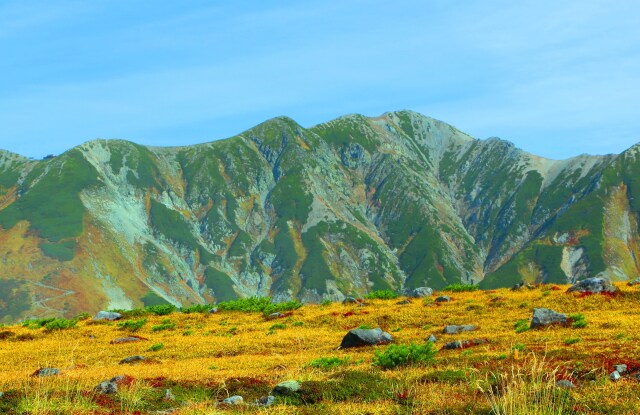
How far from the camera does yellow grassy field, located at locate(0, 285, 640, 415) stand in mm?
15016

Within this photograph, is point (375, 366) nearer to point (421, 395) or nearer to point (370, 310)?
point (421, 395)

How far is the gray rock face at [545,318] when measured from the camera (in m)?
31.4

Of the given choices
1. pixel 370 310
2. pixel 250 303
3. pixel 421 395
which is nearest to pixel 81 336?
pixel 250 303

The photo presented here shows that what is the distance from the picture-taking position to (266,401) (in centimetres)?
1631

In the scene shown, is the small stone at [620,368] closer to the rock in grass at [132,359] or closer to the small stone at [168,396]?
the small stone at [168,396]

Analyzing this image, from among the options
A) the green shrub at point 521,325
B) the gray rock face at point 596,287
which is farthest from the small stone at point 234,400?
the gray rock face at point 596,287

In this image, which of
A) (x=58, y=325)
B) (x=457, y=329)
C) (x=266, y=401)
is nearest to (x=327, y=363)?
(x=266, y=401)

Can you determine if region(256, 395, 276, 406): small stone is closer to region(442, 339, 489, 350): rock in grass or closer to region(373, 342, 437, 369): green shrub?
region(373, 342, 437, 369): green shrub

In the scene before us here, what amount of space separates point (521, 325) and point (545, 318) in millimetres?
1500

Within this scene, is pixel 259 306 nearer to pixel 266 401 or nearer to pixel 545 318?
pixel 545 318

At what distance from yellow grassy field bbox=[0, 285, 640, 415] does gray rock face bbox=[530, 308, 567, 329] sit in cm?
113

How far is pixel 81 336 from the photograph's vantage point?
43.7 metres

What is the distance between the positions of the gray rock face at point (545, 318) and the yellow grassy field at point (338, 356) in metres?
1.13

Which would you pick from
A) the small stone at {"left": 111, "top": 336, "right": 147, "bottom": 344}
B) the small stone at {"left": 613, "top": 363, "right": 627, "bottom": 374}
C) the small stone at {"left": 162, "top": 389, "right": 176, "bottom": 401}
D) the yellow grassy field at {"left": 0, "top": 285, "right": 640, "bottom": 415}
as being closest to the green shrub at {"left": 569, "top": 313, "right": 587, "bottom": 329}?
the yellow grassy field at {"left": 0, "top": 285, "right": 640, "bottom": 415}
